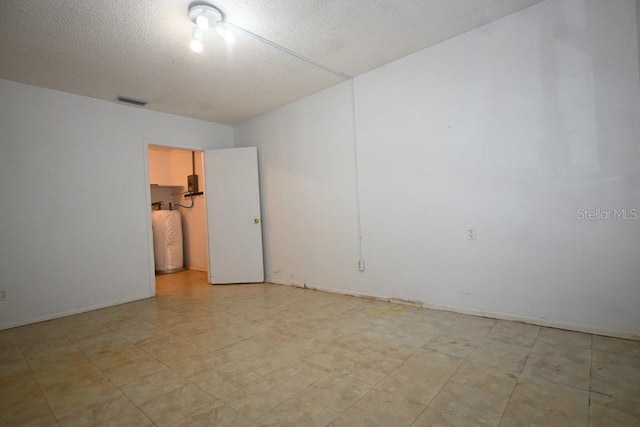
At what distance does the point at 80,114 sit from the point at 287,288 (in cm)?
341

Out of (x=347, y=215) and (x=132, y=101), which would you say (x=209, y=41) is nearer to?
(x=132, y=101)

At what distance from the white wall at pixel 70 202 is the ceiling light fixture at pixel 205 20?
2.29 meters

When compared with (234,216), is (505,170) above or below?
above

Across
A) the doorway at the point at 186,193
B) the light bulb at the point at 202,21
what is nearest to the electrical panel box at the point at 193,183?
the doorway at the point at 186,193

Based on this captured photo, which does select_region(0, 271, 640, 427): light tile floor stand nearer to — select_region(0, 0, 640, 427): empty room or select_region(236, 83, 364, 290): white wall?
select_region(0, 0, 640, 427): empty room

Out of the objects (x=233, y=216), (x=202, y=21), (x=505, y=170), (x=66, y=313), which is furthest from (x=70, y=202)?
(x=505, y=170)

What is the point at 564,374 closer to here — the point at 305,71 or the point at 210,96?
the point at 305,71

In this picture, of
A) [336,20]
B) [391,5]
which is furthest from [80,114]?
[391,5]

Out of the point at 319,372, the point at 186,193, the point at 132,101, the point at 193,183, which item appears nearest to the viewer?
the point at 319,372

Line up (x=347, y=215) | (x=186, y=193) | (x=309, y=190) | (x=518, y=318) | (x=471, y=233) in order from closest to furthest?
(x=518, y=318), (x=471, y=233), (x=347, y=215), (x=309, y=190), (x=186, y=193)

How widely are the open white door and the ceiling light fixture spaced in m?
2.35

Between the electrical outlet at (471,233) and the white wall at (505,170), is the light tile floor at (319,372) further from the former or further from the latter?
the electrical outlet at (471,233)

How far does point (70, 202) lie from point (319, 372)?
139 inches

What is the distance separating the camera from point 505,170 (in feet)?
8.34
